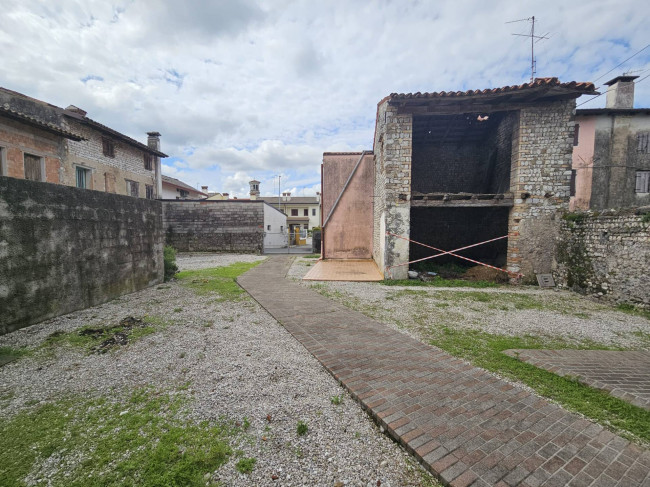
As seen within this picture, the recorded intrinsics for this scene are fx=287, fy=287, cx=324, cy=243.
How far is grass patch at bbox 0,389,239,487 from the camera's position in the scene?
1.90 meters

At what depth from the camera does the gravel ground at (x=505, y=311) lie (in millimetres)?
4703

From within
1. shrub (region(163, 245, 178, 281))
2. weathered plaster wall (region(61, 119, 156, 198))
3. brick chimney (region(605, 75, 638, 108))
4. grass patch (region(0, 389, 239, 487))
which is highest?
brick chimney (region(605, 75, 638, 108))

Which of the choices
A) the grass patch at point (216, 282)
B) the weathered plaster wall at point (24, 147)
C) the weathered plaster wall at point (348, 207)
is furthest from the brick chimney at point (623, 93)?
the weathered plaster wall at point (24, 147)

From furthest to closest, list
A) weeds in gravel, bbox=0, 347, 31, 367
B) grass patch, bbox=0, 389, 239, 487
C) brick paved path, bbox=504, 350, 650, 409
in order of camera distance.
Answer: weeds in gravel, bbox=0, 347, 31, 367
brick paved path, bbox=504, 350, 650, 409
grass patch, bbox=0, 389, 239, 487

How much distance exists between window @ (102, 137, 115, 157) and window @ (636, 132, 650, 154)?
2823 centimetres

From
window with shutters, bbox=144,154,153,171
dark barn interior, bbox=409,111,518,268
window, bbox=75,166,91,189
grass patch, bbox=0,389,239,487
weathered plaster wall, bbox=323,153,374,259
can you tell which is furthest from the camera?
window with shutters, bbox=144,154,153,171

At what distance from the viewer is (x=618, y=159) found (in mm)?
14984

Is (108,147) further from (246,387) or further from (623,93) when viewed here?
(623,93)

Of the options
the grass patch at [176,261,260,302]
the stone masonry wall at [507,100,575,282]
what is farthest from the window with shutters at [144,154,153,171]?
the stone masonry wall at [507,100,575,282]

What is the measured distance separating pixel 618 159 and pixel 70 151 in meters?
27.4

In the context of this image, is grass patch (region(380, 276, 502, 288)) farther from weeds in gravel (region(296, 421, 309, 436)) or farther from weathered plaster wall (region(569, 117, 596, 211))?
weathered plaster wall (region(569, 117, 596, 211))

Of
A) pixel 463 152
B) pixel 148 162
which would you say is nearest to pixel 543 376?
pixel 463 152

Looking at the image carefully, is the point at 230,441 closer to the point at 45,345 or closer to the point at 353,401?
the point at 353,401

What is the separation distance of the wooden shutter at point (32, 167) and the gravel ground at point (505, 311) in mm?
11589
